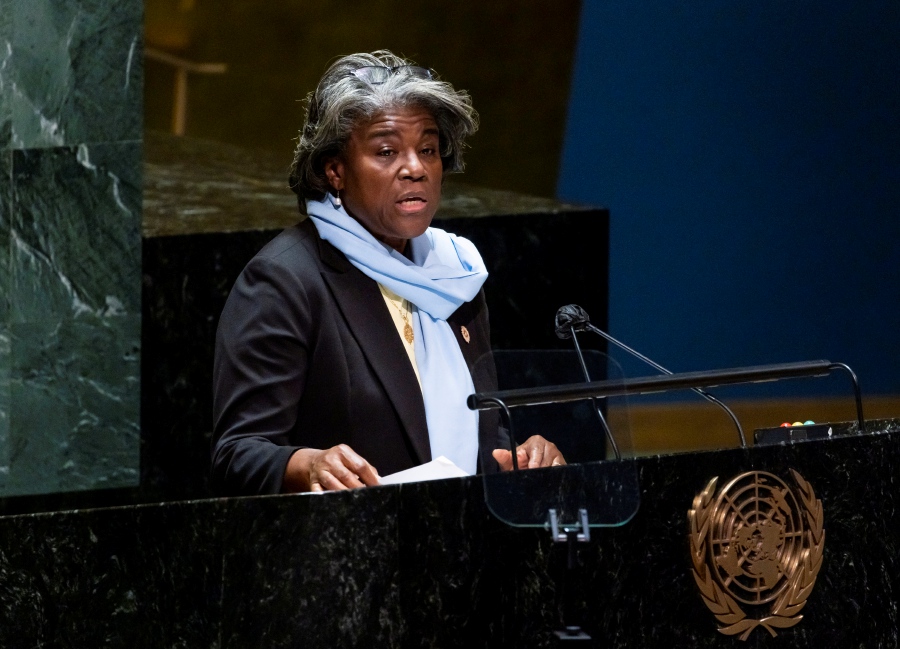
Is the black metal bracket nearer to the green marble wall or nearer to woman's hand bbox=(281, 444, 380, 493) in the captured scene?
woman's hand bbox=(281, 444, 380, 493)

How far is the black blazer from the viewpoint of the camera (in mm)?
2932

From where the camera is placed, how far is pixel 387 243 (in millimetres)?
3232

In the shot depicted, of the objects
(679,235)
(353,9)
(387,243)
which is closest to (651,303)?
(679,235)

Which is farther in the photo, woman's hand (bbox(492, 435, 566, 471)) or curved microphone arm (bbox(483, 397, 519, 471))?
woman's hand (bbox(492, 435, 566, 471))

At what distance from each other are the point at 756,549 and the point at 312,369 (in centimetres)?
88

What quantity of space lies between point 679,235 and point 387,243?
4801 millimetres

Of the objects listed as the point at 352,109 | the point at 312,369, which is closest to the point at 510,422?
the point at 312,369

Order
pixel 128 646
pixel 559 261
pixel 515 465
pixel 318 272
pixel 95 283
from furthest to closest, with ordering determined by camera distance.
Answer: pixel 559 261 < pixel 95 283 < pixel 318 272 < pixel 515 465 < pixel 128 646

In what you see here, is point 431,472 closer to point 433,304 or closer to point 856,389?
point 433,304

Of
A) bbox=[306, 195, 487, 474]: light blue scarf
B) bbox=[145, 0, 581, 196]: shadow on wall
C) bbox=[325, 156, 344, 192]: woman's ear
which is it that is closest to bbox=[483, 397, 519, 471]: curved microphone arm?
bbox=[306, 195, 487, 474]: light blue scarf

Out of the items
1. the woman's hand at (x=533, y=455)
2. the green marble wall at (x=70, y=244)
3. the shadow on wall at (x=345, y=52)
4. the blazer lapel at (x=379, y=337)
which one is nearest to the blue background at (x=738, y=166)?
the shadow on wall at (x=345, y=52)

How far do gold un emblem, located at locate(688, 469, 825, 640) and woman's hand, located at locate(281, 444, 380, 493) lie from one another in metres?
0.52

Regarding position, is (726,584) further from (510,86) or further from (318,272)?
(510,86)

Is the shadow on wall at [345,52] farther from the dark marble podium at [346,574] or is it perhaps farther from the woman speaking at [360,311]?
the dark marble podium at [346,574]
